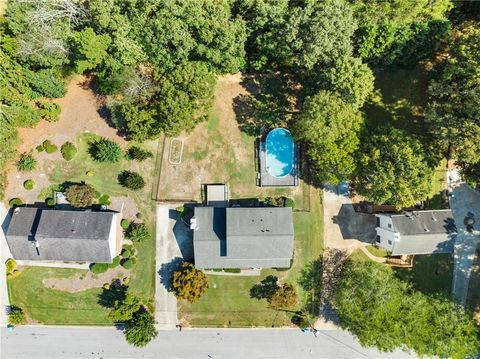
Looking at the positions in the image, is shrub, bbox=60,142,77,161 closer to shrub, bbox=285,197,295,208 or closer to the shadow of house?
shrub, bbox=285,197,295,208

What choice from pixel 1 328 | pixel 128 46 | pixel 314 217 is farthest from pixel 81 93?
pixel 314 217

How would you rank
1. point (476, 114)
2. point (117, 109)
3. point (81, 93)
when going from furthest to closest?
point (81, 93) → point (117, 109) → point (476, 114)

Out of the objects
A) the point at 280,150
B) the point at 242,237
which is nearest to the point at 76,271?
the point at 242,237

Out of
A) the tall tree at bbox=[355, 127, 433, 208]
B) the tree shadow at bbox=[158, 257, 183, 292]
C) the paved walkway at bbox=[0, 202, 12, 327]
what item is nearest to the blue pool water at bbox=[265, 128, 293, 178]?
the tall tree at bbox=[355, 127, 433, 208]

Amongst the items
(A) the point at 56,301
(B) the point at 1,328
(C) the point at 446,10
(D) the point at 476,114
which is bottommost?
(B) the point at 1,328

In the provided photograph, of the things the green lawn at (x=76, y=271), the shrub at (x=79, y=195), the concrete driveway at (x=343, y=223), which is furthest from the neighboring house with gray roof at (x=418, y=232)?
the shrub at (x=79, y=195)

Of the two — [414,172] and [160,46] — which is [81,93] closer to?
[160,46]

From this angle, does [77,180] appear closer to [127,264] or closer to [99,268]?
[99,268]

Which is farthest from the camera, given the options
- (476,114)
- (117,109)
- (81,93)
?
(81,93)

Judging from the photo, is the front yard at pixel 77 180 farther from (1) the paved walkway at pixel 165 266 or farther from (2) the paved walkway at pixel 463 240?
(2) the paved walkway at pixel 463 240
